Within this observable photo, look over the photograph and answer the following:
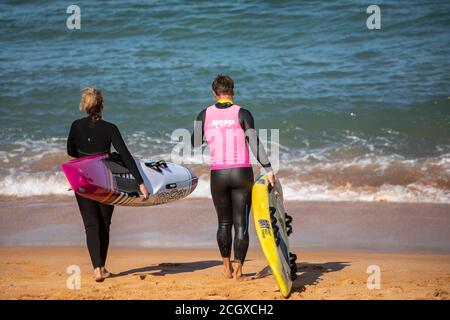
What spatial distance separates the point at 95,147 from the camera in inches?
214

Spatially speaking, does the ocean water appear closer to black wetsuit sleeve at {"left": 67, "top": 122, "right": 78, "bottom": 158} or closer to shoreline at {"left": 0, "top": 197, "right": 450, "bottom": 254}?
shoreline at {"left": 0, "top": 197, "right": 450, "bottom": 254}

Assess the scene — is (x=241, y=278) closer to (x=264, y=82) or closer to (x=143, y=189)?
(x=143, y=189)

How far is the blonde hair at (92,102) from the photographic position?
536 cm

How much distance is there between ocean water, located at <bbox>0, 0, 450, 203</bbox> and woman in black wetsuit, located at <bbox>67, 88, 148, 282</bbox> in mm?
3685

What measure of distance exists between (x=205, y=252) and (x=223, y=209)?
148 cm

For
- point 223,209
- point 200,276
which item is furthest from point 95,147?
point 200,276

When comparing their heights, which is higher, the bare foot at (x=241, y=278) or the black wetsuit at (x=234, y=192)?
the black wetsuit at (x=234, y=192)

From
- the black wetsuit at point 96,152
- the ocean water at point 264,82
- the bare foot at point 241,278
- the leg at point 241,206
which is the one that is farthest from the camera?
the ocean water at point 264,82

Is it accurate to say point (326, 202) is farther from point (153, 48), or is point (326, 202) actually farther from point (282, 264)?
point (153, 48)

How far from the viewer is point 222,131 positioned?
A: 18.0 feet

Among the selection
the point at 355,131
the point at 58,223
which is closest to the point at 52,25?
the point at 355,131

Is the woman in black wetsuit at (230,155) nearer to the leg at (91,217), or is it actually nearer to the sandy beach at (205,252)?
the sandy beach at (205,252)

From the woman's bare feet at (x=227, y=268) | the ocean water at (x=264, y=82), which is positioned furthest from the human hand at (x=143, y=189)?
the ocean water at (x=264, y=82)

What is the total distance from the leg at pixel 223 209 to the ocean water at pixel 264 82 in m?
3.43
